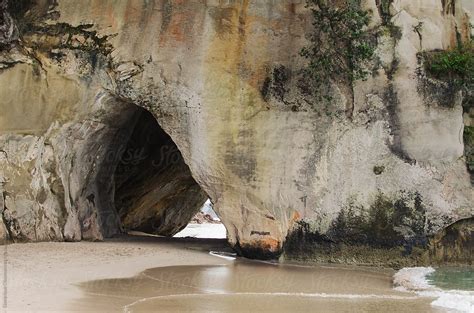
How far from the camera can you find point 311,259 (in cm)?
957

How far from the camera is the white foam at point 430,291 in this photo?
6375 mm

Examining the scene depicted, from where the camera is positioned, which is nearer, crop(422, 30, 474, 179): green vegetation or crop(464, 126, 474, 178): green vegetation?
crop(464, 126, 474, 178): green vegetation

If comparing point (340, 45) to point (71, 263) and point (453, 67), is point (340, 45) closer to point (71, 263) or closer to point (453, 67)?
point (453, 67)

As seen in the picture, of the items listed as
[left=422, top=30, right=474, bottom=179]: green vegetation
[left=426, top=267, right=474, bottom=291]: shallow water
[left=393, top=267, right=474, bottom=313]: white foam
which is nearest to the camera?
[left=393, top=267, right=474, bottom=313]: white foam

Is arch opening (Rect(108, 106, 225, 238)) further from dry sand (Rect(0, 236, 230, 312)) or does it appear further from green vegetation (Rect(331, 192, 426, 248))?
green vegetation (Rect(331, 192, 426, 248))

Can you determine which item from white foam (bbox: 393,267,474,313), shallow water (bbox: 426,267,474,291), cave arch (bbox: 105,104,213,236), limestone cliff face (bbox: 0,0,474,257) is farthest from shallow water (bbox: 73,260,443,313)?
cave arch (bbox: 105,104,213,236)

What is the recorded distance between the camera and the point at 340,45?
32.9 feet

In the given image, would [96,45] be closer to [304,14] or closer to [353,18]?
[304,14]

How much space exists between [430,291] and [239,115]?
13.5 feet

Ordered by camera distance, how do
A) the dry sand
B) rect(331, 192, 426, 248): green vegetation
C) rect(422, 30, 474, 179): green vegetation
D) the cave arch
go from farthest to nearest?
1. the cave arch
2. rect(422, 30, 474, 179): green vegetation
3. rect(331, 192, 426, 248): green vegetation
4. the dry sand

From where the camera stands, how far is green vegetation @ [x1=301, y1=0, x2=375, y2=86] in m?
9.90

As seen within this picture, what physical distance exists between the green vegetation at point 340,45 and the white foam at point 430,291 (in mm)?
3031

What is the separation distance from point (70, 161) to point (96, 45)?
202cm

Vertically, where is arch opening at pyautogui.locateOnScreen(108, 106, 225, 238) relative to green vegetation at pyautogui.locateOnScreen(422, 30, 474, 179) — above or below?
below
